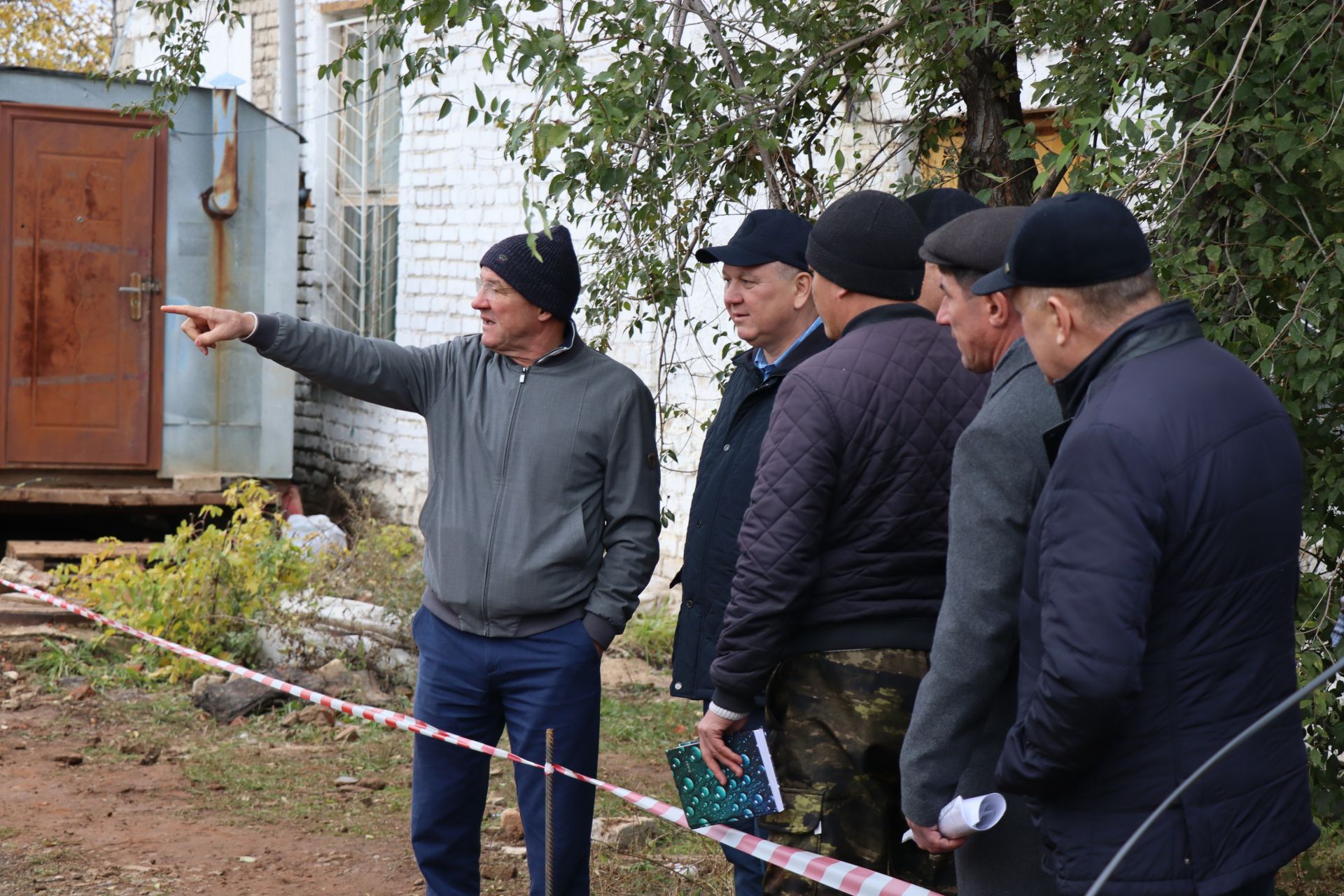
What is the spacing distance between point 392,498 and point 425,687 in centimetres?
719

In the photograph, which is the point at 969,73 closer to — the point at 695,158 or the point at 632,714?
the point at 695,158

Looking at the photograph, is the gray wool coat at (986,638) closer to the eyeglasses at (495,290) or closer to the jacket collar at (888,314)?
the jacket collar at (888,314)

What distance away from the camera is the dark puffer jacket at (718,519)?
3076 mm

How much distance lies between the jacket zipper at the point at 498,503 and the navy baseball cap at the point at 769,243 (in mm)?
607

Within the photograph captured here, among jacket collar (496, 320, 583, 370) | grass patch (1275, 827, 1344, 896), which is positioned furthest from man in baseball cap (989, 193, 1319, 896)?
grass patch (1275, 827, 1344, 896)

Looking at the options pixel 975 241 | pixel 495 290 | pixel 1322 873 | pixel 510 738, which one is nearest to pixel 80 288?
pixel 495 290

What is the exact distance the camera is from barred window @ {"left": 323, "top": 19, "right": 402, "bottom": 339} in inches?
427

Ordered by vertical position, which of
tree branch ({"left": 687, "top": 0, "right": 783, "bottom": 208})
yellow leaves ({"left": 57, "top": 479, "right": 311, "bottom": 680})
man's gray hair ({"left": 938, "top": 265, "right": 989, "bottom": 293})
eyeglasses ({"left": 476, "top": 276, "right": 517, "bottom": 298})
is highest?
tree branch ({"left": 687, "top": 0, "right": 783, "bottom": 208})

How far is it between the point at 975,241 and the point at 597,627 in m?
1.51

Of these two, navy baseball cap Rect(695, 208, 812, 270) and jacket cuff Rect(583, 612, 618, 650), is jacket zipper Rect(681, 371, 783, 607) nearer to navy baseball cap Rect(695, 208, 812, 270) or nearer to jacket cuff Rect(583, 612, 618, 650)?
navy baseball cap Rect(695, 208, 812, 270)

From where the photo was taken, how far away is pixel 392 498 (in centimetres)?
1052

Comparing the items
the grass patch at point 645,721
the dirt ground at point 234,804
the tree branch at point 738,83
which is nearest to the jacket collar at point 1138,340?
the tree branch at point 738,83

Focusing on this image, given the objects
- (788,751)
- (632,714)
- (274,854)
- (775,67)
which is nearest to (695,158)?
(775,67)

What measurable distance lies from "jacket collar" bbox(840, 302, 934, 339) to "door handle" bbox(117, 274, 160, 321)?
788 cm
